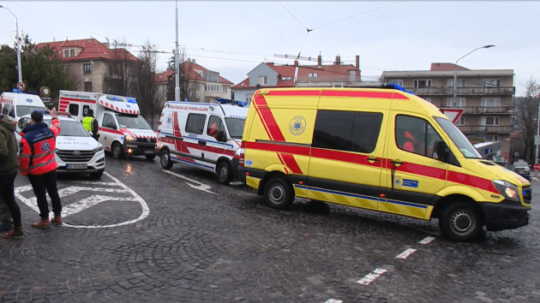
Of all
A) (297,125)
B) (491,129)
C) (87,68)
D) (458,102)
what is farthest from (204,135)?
(491,129)

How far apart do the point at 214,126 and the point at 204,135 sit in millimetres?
479

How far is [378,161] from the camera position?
761 centimetres

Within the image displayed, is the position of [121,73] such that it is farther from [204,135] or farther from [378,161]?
[378,161]

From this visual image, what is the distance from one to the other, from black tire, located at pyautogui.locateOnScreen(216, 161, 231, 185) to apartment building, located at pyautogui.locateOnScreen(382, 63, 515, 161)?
54.1m

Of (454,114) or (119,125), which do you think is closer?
(454,114)

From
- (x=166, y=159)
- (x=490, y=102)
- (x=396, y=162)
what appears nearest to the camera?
(x=396, y=162)

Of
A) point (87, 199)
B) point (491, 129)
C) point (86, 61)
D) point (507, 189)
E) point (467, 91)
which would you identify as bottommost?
point (87, 199)

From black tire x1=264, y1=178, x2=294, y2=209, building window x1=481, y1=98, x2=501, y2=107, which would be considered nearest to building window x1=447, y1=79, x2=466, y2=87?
building window x1=481, y1=98, x2=501, y2=107

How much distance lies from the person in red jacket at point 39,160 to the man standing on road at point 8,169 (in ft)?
1.29

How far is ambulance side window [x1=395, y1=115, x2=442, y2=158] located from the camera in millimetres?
7199

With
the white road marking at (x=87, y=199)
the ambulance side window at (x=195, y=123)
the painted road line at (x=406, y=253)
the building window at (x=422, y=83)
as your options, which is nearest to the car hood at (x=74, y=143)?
the white road marking at (x=87, y=199)

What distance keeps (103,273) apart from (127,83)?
3669 centimetres

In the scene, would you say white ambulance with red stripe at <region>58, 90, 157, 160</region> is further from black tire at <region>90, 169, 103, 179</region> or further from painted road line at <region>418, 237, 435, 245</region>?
painted road line at <region>418, 237, 435, 245</region>

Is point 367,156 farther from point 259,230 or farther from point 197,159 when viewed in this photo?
point 197,159
